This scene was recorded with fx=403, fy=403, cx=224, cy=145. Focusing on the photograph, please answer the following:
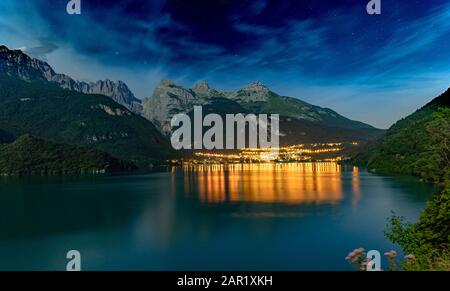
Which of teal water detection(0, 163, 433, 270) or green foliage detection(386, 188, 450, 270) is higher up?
green foliage detection(386, 188, 450, 270)

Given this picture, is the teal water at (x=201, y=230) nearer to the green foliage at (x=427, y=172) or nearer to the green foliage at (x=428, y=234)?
the green foliage at (x=427, y=172)

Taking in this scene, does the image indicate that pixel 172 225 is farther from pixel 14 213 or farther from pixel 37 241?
pixel 14 213

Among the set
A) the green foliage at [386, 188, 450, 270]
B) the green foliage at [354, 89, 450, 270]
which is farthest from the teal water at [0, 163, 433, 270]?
the green foliage at [386, 188, 450, 270]

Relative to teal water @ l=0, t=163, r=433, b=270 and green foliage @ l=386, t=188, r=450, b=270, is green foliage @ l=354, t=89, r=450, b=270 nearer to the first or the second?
green foliage @ l=386, t=188, r=450, b=270

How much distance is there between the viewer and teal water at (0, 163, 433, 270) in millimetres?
30984

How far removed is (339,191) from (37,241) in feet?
194

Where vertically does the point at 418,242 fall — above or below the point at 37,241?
above

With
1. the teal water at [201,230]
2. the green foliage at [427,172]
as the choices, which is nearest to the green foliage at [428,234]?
the green foliage at [427,172]

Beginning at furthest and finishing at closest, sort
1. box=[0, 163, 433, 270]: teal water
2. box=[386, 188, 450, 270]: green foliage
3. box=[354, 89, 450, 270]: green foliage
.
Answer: box=[0, 163, 433, 270]: teal water, box=[386, 188, 450, 270]: green foliage, box=[354, 89, 450, 270]: green foliage

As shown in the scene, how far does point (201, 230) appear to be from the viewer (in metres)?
43.8

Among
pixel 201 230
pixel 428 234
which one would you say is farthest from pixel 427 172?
pixel 428 234

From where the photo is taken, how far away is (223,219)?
50.6m
